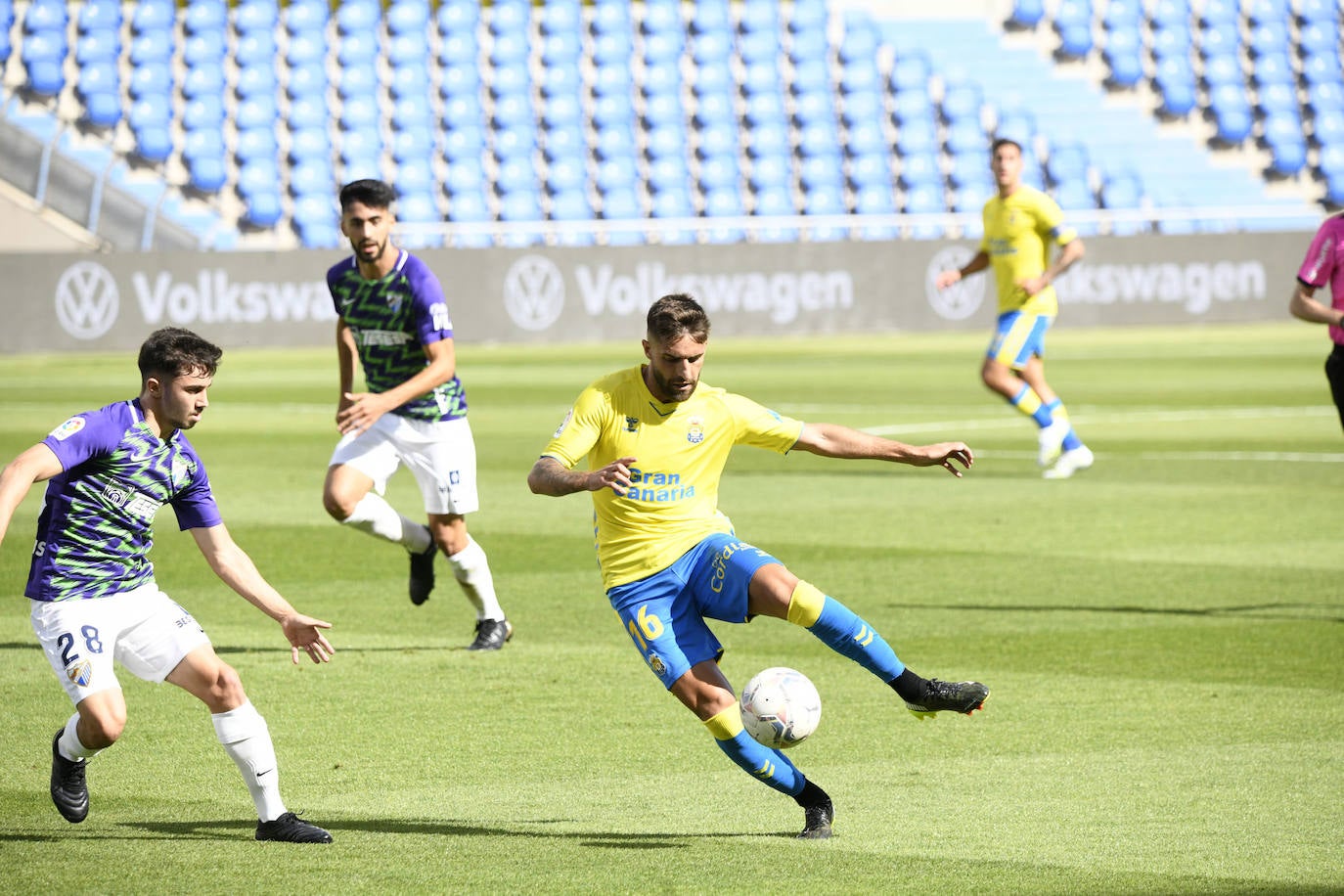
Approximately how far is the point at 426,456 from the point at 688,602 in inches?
142

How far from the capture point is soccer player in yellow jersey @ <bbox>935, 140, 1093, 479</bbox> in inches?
594

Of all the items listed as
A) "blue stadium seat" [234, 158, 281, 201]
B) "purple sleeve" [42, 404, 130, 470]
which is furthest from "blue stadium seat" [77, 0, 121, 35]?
"purple sleeve" [42, 404, 130, 470]

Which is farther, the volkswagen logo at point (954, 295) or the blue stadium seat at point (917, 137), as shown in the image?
the blue stadium seat at point (917, 137)

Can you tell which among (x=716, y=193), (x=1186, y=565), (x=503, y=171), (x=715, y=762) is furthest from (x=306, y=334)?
(x=715, y=762)

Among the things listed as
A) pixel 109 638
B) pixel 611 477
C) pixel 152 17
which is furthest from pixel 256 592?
pixel 152 17

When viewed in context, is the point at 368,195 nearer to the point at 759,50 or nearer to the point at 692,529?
the point at 692,529

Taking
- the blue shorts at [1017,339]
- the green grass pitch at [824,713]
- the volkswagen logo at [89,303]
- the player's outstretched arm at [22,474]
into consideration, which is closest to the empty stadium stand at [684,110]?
the volkswagen logo at [89,303]

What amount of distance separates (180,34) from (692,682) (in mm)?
33810

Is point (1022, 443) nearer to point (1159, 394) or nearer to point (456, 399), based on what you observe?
point (1159, 394)

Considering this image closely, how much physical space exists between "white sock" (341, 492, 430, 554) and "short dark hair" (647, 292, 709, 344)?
3.66 metres

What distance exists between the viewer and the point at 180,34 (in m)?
36.7

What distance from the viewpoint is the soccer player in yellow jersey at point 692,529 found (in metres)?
5.72

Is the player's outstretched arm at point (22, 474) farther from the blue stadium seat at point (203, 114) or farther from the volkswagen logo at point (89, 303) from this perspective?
the blue stadium seat at point (203, 114)

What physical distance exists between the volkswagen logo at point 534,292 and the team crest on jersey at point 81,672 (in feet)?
82.3
